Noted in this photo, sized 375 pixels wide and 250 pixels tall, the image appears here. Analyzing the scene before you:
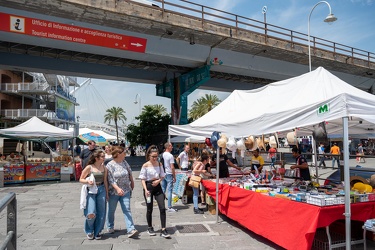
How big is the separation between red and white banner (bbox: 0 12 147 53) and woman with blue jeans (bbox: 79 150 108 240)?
1304 cm

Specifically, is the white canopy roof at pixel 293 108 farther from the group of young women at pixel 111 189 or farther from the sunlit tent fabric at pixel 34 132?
the sunlit tent fabric at pixel 34 132

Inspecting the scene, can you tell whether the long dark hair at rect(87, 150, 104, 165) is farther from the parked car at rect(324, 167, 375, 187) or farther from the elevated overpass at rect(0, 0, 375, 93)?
the elevated overpass at rect(0, 0, 375, 93)

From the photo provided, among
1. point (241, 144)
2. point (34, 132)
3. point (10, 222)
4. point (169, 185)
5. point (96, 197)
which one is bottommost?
point (169, 185)

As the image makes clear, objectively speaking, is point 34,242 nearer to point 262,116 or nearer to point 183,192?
point 183,192

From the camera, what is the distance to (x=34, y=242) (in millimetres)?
5711

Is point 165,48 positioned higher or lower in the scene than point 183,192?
higher

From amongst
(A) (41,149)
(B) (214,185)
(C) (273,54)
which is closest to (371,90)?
(C) (273,54)

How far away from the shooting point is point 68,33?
55.5 feet

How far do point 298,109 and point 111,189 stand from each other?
376cm

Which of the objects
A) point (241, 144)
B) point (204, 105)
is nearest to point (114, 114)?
point (204, 105)

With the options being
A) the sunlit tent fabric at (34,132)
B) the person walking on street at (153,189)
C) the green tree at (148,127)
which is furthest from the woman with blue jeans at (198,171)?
the green tree at (148,127)

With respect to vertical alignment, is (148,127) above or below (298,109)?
above

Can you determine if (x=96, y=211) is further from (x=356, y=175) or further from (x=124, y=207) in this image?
(x=356, y=175)

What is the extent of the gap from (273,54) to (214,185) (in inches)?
758
